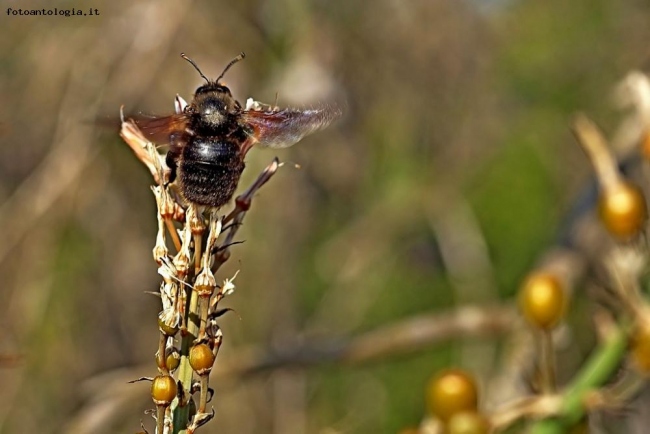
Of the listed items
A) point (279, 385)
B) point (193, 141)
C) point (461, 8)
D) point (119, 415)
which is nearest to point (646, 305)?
point (193, 141)

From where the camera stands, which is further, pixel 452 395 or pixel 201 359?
pixel 452 395

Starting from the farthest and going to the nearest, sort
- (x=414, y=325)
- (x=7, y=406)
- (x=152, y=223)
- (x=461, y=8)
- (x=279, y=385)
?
(x=461, y=8) → (x=152, y=223) → (x=279, y=385) → (x=7, y=406) → (x=414, y=325)

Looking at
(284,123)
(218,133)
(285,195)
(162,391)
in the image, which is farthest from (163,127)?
(285,195)

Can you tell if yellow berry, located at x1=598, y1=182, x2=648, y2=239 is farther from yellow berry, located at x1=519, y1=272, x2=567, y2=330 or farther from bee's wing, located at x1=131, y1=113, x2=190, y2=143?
bee's wing, located at x1=131, y1=113, x2=190, y2=143

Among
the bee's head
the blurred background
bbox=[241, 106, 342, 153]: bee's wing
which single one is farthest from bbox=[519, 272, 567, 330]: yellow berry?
the blurred background

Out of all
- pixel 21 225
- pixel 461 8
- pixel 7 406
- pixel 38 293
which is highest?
pixel 461 8

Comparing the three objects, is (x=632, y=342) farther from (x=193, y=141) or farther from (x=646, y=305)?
(x=193, y=141)

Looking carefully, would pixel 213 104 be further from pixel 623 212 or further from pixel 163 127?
pixel 623 212

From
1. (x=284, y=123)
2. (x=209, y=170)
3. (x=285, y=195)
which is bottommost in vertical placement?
(x=209, y=170)
